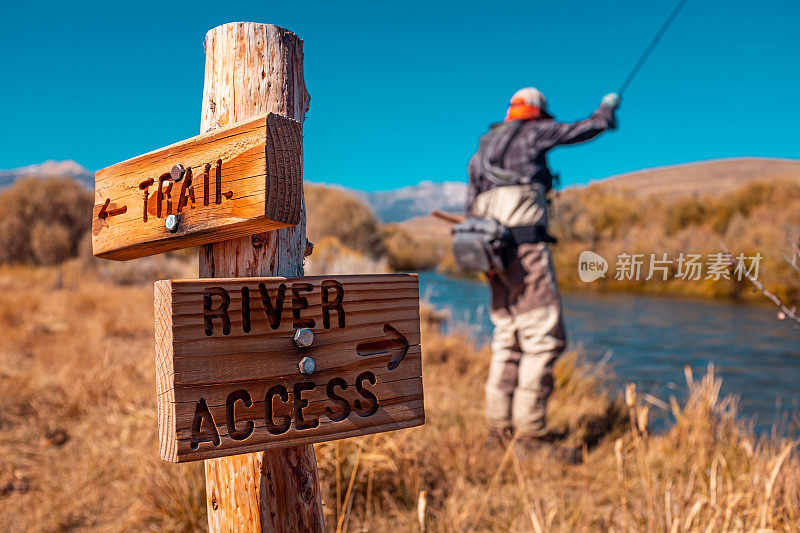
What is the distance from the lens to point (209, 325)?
3.48 ft

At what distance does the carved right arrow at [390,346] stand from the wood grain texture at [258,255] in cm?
24

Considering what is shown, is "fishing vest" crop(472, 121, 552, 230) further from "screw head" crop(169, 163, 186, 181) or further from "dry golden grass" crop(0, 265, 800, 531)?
"screw head" crop(169, 163, 186, 181)

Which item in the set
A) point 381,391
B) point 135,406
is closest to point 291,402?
point 381,391

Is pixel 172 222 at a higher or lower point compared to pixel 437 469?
higher

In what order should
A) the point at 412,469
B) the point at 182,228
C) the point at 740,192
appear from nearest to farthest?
1. the point at 182,228
2. the point at 412,469
3. the point at 740,192

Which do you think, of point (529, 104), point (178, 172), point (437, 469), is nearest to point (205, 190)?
point (178, 172)

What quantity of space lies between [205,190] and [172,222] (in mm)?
107

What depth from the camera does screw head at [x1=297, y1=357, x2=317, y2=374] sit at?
1.13 m

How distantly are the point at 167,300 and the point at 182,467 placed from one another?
5.44 ft

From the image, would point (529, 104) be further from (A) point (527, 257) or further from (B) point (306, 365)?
(B) point (306, 365)

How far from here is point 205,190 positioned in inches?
46.5

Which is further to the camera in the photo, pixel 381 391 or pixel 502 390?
pixel 502 390

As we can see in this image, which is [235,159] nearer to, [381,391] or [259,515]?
[381,391]

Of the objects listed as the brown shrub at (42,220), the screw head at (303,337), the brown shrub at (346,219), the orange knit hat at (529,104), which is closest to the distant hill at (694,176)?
the brown shrub at (346,219)
